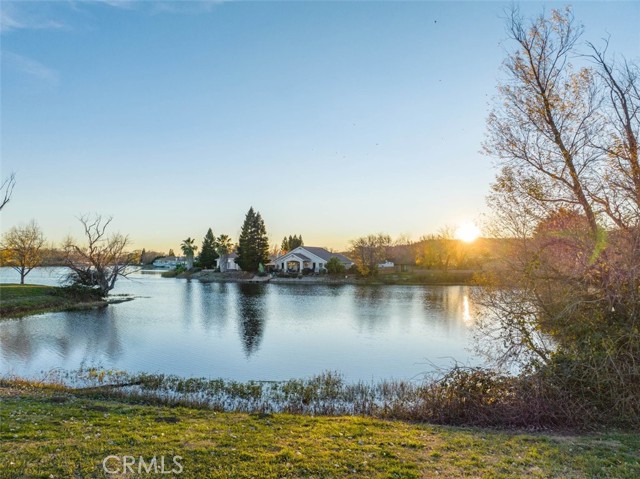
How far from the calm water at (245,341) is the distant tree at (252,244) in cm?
3668

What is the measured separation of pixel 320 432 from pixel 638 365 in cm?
626

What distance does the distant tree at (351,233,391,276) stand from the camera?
62.2 metres

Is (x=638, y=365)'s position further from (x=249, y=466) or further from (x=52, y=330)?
(x=52, y=330)

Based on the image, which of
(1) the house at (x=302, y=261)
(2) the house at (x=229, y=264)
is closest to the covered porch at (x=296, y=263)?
(1) the house at (x=302, y=261)

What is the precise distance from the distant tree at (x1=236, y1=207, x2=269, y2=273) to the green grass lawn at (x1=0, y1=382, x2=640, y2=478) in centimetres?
6014

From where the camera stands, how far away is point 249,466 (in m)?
5.14

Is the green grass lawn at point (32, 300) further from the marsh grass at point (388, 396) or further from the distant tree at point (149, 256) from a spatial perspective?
the distant tree at point (149, 256)

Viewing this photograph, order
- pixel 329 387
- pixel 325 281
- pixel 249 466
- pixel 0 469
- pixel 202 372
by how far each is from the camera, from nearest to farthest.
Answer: pixel 0 469 < pixel 249 466 < pixel 329 387 < pixel 202 372 < pixel 325 281

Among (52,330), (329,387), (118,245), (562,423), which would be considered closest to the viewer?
(562,423)

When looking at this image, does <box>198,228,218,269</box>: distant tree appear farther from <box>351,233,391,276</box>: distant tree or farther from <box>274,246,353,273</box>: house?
<box>351,233,391,276</box>: distant tree

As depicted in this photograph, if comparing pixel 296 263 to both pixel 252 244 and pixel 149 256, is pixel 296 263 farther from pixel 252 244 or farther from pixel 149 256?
pixel 149 256

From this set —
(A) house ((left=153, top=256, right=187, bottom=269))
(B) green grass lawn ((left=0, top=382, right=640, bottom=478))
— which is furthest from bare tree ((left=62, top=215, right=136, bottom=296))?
(A) house ((left=153, top=256, right=187, bottom=269))

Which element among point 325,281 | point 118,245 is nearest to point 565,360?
point 118,245

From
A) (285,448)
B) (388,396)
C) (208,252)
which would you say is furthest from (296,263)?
(285,448)
